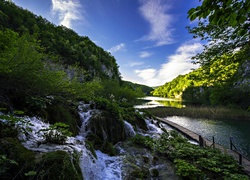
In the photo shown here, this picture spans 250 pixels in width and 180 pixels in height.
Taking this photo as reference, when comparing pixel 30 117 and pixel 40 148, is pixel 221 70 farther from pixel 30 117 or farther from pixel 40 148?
pixel 30 117

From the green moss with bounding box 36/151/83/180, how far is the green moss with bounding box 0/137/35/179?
0.25m

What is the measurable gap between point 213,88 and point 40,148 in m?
7.52

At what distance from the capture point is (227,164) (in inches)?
267

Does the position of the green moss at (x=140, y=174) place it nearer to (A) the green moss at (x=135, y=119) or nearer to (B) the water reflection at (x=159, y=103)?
(A) the green moss at (x=135, y=119)

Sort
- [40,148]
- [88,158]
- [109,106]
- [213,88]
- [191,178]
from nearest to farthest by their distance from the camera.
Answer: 1. [40,148]
2. [88,158]
3. [191,178]
4. [213,88]
5. [109,106]

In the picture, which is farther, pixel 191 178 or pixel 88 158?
pixel 191 178

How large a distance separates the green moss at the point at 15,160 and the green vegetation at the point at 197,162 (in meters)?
4.96

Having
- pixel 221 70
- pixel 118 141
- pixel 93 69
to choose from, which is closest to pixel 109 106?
pixel 118 141

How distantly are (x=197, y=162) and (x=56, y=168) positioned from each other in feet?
19.0

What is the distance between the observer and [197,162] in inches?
257

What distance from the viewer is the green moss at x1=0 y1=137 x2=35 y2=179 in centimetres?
299

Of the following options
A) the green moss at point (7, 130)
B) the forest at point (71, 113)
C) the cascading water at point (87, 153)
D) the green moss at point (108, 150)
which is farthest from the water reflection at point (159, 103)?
the green moss at point (7, 130)

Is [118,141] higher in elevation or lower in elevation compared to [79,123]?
lower

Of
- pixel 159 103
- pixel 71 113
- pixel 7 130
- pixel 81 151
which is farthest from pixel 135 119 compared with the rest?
pixel 159 103
